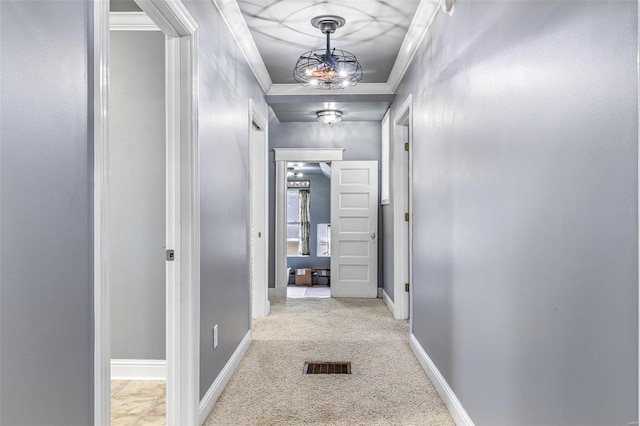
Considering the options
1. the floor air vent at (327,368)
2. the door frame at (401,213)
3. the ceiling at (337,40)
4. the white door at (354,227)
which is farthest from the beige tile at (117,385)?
the white door at (354,227)

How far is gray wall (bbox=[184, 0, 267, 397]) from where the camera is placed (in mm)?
2508

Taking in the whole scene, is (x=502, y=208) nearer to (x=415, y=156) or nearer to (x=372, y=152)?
(x=415, y=156)

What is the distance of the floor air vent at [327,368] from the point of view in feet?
10.5

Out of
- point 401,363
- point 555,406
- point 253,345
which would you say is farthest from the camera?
point 253,345

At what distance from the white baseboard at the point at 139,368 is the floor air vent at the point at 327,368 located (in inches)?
37.3

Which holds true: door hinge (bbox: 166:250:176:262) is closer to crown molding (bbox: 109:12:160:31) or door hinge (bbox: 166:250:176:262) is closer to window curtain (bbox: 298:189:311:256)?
crown molding (bbox: 109:12:160:31)

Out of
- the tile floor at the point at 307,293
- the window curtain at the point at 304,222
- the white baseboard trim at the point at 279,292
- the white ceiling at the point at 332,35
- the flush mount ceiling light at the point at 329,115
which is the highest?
the white ceiling at the point at 332,35

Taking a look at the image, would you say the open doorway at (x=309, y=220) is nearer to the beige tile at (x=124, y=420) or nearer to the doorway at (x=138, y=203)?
the doorway at (x=138, y=203)

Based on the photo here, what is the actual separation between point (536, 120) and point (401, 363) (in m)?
2.34

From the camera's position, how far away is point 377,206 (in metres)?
6.14

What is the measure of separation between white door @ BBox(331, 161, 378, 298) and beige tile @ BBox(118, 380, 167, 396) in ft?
10.9

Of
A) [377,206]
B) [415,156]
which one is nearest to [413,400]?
[415,156]

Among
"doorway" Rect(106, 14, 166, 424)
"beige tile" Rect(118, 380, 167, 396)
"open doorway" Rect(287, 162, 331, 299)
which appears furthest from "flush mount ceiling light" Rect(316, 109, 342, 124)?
"open doorway" Rect(287, 162, 331, 299)

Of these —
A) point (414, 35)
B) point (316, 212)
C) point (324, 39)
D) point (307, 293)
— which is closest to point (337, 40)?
point (324, 39)
